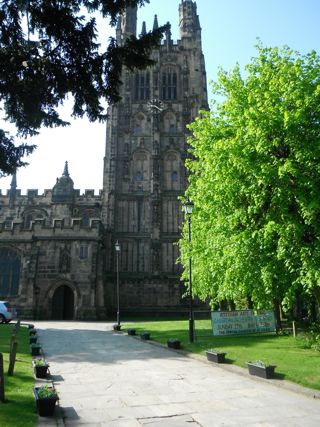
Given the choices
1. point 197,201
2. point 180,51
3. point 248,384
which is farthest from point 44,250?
point 180,51

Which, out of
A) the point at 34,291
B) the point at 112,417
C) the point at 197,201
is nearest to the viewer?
the point at 112,417

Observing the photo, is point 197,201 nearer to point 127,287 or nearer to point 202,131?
point 202,131

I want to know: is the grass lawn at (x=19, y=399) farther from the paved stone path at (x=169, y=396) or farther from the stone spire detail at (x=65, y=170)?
the stone spire detail at (x=65, y=170)

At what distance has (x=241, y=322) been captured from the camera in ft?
60.9

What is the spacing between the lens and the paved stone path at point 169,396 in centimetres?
621

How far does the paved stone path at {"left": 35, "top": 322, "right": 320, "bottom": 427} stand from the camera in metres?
6.21

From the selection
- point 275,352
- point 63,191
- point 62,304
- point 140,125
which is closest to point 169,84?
point 140,125

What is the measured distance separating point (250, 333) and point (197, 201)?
23.8 ft

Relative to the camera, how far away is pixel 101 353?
547 inches

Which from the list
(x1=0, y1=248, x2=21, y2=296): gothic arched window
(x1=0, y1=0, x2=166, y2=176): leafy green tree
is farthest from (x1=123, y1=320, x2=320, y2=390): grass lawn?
(x1=0, y1=248, x2=21, y2=296): gothic arched window

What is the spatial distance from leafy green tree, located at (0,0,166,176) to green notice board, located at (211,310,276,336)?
41.7 feet

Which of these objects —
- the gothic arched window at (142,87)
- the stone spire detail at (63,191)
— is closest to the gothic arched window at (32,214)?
the stone spire detail at (63,191)

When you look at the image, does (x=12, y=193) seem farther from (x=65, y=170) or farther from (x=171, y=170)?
(x=171, y=170)

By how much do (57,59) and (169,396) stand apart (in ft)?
24.4
